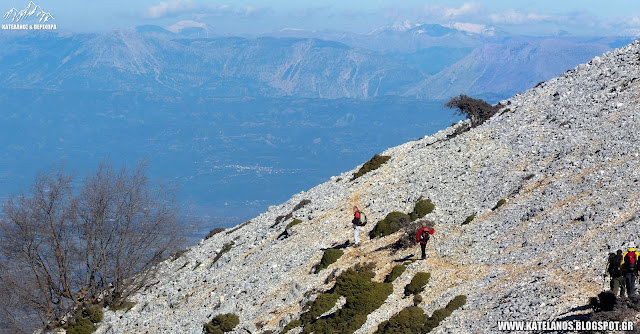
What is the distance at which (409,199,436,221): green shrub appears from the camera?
3636 cm

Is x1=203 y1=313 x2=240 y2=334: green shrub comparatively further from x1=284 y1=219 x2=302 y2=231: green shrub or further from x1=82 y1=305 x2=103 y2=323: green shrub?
x1=284 y1=219 x2=302 y2=231: green shrub

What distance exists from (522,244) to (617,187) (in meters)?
5.11

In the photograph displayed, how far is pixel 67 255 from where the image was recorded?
144 feet

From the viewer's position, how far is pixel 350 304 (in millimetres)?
27672

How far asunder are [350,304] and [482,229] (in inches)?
297

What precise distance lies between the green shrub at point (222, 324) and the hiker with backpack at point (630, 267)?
18430 millimetres

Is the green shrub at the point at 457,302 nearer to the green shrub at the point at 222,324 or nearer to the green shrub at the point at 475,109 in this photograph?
the green shrub at the point at 222,324

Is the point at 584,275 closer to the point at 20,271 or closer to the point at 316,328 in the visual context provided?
the point at 316,328

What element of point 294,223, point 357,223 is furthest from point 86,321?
point 357,223

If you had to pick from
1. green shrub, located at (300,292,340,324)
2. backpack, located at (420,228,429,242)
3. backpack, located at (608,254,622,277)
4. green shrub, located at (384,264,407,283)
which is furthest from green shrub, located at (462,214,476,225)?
backpack, located at (608,254,622,277)

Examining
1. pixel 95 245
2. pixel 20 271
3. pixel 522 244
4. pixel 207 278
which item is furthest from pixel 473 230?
pixel 20 271

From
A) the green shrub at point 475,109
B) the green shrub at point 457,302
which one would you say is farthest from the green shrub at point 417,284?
the green shrub at point 475,109

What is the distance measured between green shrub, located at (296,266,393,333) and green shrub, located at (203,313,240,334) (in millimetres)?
4402

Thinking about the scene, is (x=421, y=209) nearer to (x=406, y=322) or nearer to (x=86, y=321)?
(x=406, y=322)
